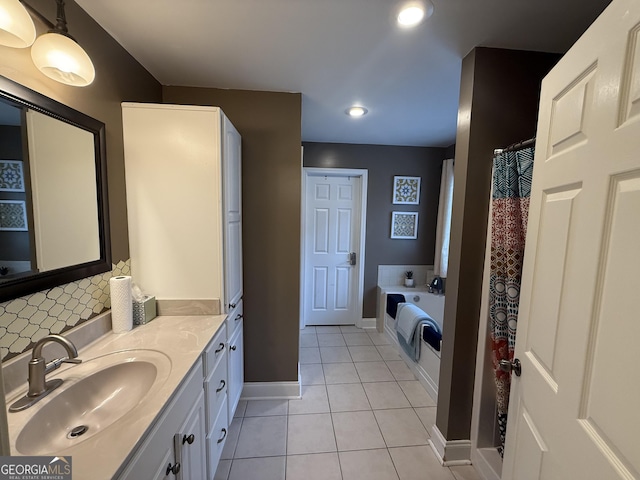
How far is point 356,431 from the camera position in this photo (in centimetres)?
188

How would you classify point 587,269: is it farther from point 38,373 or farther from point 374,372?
point 374,372

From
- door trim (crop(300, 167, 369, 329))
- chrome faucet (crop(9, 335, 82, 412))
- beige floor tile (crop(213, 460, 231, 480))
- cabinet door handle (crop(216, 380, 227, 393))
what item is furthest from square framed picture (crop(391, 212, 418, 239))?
chrome faucet (crop(9, 335, 82, 412))

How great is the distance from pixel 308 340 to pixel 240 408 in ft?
4.11

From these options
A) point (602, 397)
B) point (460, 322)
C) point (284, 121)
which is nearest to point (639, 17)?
point (602, 397)

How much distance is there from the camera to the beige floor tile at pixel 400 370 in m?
2.53

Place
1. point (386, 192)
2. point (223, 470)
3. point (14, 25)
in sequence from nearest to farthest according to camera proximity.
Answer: point (14, 25) → point (223, 470) → point (386, 192)

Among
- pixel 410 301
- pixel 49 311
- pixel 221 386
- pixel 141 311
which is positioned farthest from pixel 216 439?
pixel 410 301

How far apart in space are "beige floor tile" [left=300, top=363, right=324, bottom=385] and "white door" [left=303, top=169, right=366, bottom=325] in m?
1.00

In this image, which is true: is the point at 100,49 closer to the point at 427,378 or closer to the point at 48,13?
the point at 48,13

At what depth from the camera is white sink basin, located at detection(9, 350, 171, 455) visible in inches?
31.8

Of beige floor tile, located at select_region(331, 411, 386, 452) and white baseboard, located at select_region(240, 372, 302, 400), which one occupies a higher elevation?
white baseboard, located at select_region(240, 372, 302, 400)

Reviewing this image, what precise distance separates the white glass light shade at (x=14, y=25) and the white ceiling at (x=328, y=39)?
0.42 m

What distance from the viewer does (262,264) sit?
6.89 ft

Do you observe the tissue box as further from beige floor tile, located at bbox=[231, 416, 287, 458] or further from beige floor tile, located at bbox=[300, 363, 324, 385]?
beige floor tile, located at bbox=[300, 363, 324, 385]
